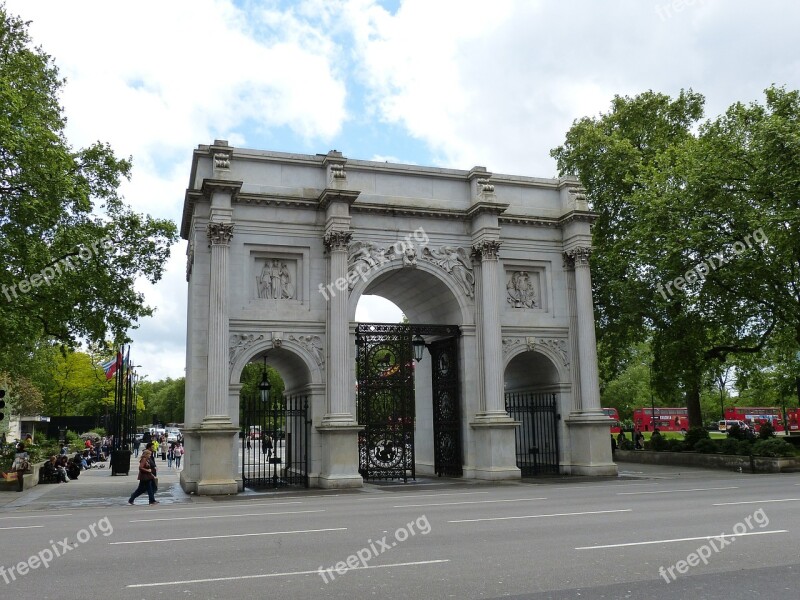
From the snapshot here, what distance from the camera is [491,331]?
2764cm

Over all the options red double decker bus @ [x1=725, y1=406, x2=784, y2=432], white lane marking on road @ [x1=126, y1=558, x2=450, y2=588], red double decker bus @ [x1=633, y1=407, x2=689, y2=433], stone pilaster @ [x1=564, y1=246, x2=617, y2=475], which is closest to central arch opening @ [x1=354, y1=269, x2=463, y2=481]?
stone pilaster @ [x1=564, y1=246, x2=617, y2=475]

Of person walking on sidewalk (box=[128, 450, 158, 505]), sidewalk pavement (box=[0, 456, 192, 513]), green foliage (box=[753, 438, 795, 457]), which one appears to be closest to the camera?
person walking on sidewalk (box=[128, 450, 158, 505])

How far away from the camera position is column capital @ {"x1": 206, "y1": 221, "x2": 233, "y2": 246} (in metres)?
24.9

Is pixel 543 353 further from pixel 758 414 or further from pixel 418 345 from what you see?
pixel 758 414

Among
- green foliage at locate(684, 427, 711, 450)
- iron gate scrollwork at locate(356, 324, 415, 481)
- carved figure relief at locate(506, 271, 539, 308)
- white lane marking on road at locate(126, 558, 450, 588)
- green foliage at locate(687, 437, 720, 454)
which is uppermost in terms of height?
carved figure relief at locate(506, 271, 539, 308)

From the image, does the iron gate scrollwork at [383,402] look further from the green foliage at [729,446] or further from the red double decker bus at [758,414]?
the red double decker bus at [758,414]

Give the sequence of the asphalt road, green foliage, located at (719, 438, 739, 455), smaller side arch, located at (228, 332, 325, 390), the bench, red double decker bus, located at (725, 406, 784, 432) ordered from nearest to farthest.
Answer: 1. the asphalt road
2. smaller side arch, located at (228, 332, 325, 390)
3. the bench
4. green foliage, located at (719, 438, 739, 455)
5. red double decker bus, located at (725, 406, 784, 432)

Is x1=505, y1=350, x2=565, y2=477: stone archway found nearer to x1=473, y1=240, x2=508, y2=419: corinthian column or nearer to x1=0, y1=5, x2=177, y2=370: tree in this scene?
x1=473, y1=240, x2=508, y2=419: corinthian column

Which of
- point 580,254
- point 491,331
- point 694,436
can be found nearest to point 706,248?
point 580,254

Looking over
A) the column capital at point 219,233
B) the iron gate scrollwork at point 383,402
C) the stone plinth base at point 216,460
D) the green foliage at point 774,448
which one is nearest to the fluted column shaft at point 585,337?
the iron gate scrollwork at point 383,402

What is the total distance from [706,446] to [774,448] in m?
4.38

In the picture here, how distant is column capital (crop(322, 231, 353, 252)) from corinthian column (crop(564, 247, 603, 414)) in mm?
9393

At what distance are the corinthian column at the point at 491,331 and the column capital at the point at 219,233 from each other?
30.4ft

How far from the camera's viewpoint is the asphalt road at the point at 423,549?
8250mm
